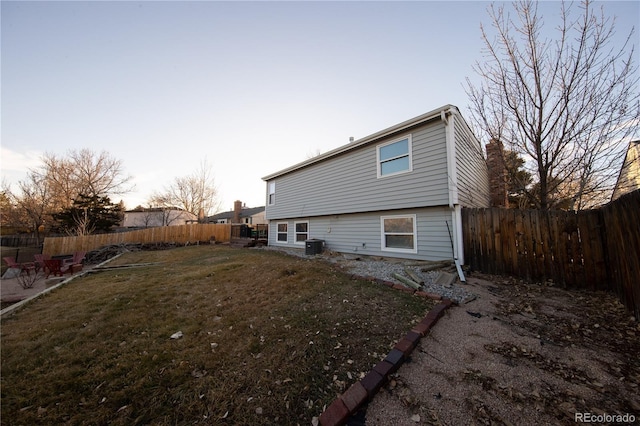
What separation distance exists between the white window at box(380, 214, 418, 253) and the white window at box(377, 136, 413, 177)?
1.75 m

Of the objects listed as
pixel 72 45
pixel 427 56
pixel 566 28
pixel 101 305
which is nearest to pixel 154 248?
pixel 72 45

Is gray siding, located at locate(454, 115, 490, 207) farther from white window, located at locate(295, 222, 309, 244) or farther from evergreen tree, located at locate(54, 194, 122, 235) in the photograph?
evergreen tree, located at locate(54, 194, 122, 235)

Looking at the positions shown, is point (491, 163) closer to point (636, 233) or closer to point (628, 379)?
point (636, 233)

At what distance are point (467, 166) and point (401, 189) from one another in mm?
2546

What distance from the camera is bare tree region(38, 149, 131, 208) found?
65.2 ft

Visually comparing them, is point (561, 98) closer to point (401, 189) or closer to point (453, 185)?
point (453, 185)

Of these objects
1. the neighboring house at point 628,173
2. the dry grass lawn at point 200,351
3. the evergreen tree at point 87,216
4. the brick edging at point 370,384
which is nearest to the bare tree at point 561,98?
the neighboring house at point 628,173

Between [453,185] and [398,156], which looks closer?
[453,185]

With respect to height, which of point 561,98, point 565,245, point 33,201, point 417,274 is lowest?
point 417,274

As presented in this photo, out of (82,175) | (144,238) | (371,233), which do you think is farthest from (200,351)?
(82,175)

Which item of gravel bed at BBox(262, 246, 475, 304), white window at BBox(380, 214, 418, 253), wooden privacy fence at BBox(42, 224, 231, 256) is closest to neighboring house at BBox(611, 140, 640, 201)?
gravel bed at BBox(262, 246, 475, 304)

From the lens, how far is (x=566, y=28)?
5.66 meters

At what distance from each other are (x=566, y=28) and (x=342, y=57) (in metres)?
7.05

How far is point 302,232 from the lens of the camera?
12258mm
